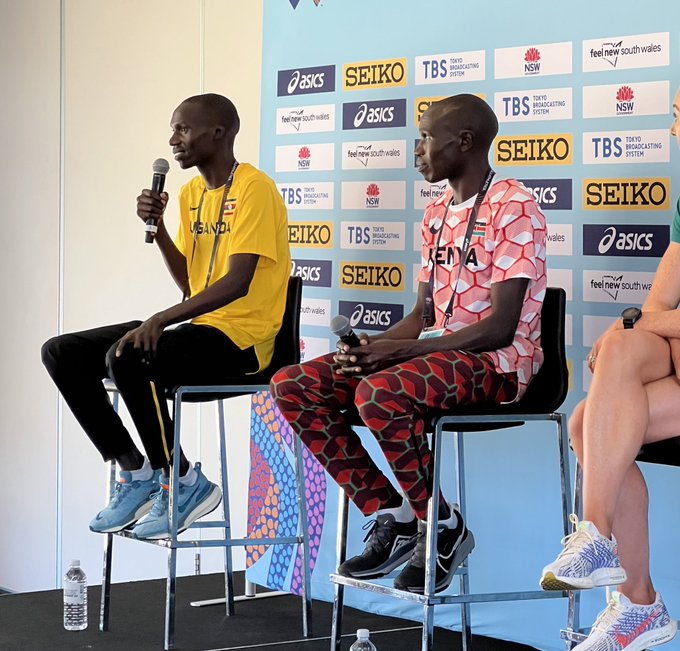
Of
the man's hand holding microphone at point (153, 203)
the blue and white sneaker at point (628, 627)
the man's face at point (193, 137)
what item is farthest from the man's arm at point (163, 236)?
the blue and white sneaker at point (628, 627)

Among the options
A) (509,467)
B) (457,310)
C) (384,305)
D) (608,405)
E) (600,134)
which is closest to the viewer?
(608,405)

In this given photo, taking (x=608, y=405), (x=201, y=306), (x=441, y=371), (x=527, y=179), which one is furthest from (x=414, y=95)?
(x=608, y=405)

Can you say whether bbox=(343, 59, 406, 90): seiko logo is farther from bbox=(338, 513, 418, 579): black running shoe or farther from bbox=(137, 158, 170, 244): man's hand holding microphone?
bbox=(338, 513, 418, 579): black running shoe

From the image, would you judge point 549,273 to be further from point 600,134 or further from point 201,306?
point 201,306

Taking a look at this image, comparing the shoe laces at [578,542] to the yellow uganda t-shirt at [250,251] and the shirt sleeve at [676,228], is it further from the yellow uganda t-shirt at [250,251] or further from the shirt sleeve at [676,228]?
the yellow uganda t-shirt at [250,251]

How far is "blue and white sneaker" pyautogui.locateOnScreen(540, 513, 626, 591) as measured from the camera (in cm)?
239

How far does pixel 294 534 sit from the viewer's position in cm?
402

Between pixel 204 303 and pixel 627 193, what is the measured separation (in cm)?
121

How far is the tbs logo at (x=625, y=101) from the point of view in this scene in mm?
3229

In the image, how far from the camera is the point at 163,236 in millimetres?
3715

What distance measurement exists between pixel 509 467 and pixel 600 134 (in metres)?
1.00

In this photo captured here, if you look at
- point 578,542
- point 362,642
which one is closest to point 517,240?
point 578,542

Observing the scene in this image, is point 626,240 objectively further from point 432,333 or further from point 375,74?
point 375,74

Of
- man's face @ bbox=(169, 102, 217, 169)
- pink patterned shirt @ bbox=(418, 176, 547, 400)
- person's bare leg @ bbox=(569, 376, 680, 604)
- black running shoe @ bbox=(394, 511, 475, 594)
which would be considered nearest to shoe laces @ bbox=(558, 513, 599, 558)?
person's bare leg @ bbox=(569, 376, 680, 604)
